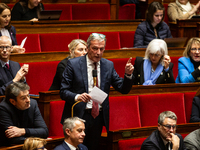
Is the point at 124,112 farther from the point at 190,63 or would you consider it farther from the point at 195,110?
the point at 190,63

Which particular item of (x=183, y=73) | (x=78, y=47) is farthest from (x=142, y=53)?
(x=78, y=47)

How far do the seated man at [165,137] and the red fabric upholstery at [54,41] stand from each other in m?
0.74

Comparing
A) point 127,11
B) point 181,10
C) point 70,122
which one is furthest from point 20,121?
point 127,11

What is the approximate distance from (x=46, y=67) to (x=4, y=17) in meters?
0.23

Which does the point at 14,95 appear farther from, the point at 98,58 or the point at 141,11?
the point at 141,11

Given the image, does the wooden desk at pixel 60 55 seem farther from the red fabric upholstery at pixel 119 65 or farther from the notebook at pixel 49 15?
the notebook at pixel 49 15

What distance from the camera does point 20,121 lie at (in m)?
0.88

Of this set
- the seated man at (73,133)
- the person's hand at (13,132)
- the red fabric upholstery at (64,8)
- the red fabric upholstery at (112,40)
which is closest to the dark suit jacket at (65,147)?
the seated man at (73,133)

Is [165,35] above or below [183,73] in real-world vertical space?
above

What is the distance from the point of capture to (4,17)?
1.27 meters

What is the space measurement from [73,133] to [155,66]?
0.47 metres

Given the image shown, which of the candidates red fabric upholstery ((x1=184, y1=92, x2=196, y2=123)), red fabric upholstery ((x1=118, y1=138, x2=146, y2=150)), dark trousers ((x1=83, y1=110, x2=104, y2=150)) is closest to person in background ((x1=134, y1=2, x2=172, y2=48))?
red fabric upholstery ((x1=184, y1=92, x2=196, y2=123))

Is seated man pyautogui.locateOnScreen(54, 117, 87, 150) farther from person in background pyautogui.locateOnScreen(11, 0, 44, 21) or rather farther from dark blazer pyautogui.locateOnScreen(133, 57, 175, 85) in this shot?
person in background pyautogui.locateOnScreen(11, 0, 44, 21)

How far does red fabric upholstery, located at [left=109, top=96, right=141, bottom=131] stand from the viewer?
3.64 ft
